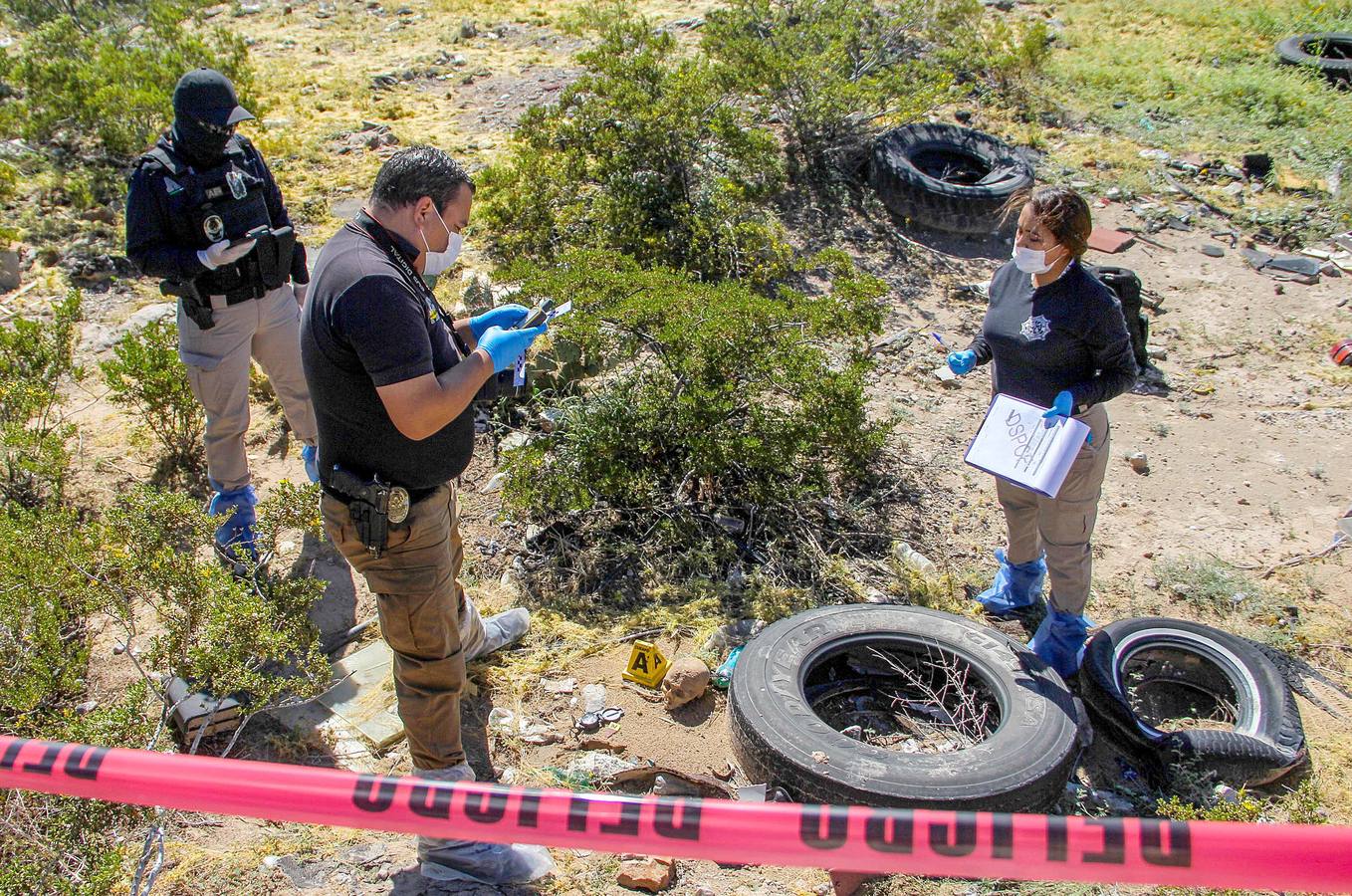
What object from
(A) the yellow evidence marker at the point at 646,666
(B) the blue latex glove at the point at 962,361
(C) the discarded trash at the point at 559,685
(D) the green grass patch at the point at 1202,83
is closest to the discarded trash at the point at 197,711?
(C) the discarded trash at the point at 559,685

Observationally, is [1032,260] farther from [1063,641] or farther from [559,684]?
[559,684]

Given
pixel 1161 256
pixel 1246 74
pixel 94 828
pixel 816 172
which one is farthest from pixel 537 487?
pixel 1246 74

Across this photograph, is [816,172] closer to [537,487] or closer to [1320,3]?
[537,487]

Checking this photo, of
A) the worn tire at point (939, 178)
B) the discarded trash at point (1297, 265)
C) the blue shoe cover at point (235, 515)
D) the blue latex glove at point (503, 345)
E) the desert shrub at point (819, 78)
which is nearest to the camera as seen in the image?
the blue latex glove at point (503, 345)

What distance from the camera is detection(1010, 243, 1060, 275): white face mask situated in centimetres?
343

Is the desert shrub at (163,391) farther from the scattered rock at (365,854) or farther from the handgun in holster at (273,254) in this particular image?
the scattered rock at (365,854)

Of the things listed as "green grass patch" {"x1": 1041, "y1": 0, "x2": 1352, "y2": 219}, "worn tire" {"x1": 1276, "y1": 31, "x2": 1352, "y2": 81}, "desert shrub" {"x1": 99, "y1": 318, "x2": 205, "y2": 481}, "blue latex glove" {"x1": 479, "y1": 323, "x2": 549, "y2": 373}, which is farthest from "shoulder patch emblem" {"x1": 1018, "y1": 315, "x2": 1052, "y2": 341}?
"worn tire" {"x1": 1276, "y1": 31, "x2": 1352, "y2": 81}

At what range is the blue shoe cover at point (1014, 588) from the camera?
421cm

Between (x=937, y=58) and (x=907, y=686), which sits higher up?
(x=937, y=58)

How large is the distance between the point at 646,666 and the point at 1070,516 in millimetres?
1679

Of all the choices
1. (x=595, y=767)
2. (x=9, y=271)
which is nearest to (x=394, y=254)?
(x=595, y=767)

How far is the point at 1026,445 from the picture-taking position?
3.50m

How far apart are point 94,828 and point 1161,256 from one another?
24.7ft

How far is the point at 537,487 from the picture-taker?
4.57 m
